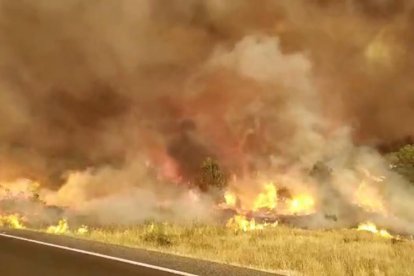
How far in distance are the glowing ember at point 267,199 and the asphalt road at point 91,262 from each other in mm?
21677

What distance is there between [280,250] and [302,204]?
20.4m

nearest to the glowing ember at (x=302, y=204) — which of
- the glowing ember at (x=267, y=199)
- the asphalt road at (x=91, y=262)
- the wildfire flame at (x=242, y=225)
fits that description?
the glowing ember at (x=267, y=199)

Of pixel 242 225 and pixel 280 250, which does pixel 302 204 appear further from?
pixel 280 250

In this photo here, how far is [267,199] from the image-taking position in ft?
120

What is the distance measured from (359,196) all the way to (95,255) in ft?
86.0

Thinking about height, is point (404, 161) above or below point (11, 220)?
above

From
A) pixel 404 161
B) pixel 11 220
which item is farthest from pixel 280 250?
pixel 404 161

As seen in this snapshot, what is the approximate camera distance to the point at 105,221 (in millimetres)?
32094

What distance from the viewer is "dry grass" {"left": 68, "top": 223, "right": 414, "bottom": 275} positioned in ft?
42.7

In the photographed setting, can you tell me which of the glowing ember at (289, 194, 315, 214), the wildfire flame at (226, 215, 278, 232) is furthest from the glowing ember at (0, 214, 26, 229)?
the glowing ember at (289, 194, 315, 214)

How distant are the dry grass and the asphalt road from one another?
5.77ft

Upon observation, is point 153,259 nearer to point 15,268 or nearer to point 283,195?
point 15,268

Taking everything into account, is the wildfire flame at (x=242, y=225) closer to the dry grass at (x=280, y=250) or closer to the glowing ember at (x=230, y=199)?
the dry grass at (x=280, y=250)

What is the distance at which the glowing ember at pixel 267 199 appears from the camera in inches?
1419
